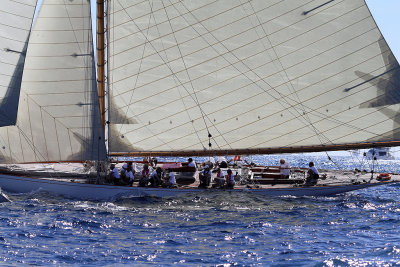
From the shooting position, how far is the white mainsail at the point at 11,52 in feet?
68.0

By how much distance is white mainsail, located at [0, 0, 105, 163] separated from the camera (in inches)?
866

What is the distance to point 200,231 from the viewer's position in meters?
16.0

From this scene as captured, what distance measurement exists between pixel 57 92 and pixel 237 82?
7759 mm

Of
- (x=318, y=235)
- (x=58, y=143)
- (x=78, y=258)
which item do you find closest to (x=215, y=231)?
(x=318, y=235)

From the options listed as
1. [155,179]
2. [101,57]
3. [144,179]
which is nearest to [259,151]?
[155,179]

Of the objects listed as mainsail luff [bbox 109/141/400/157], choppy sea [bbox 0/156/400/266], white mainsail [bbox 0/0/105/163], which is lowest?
choppy sea [bbox 0/156/400/266]

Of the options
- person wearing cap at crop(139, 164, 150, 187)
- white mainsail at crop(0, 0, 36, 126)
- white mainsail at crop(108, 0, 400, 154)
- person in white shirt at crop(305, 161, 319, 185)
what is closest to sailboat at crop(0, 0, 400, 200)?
white mainsail at crop(108, 0, 400, 154)

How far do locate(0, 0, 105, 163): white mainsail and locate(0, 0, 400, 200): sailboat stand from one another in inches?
4.9

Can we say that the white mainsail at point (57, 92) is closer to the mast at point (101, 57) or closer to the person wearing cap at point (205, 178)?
the mast at point (101, 57)

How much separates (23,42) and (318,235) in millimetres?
13170

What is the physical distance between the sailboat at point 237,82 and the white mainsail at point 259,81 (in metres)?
0.04

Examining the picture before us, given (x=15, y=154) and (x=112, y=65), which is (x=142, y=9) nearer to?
(x=112, y=65)

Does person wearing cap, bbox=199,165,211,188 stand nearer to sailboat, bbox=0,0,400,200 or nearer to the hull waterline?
the hull waterline

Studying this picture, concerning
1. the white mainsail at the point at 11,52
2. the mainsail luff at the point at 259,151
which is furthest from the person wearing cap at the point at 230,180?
the white mainsail at the point at 11,52
